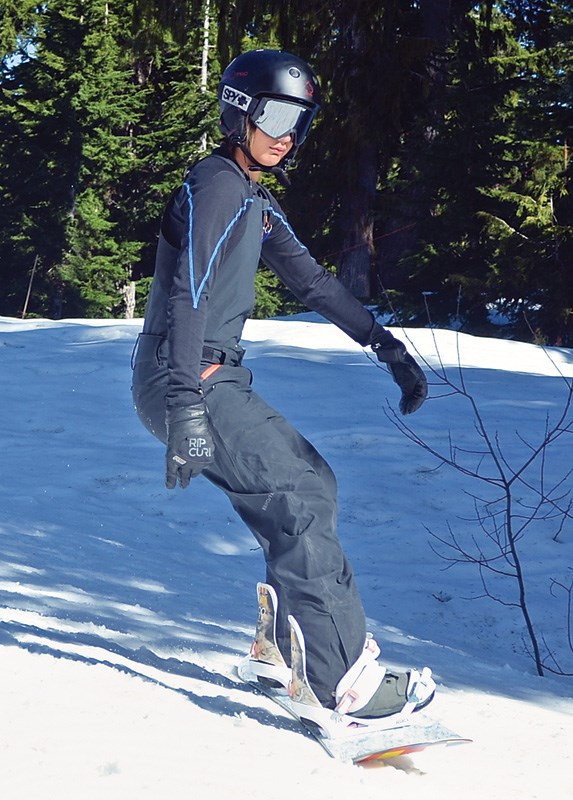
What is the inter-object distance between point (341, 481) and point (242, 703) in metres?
4.26

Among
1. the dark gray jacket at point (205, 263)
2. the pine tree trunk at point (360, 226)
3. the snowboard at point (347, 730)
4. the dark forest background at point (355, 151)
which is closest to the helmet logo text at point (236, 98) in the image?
the dark gray jacket at point (205, 263)

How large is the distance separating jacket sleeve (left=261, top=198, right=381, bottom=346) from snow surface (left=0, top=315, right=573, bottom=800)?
139 cm

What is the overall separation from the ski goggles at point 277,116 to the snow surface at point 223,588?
185 cm

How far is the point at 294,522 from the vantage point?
3.12 meters

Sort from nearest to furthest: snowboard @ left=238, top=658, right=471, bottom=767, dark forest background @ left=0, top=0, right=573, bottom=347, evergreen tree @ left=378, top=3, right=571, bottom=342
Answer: snowboard @ left=238, top=658, right=471, bottom=767 → evergreen tree @ left=378, top=3, right=571, bottom=342 → dark forest background @ left=0, top=0, right=573, bottom=347

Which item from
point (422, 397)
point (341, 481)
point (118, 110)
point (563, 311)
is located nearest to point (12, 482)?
point (341, 481)

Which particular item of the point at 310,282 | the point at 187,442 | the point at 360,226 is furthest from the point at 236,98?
the point at 360,226

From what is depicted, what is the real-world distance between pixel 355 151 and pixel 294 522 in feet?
60.5

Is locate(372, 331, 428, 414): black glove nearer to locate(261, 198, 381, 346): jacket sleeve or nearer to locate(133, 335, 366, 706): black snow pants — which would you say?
locate(261, 198, 381, 346): jacket sleeve

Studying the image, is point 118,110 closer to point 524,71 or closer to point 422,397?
point 524,71

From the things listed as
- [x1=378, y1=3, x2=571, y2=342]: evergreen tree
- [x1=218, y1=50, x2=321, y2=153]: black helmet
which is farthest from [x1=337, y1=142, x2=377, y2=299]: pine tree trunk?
[x1=218, y1=50, x2=321, y2=153]: black helmet

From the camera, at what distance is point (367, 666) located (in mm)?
3193

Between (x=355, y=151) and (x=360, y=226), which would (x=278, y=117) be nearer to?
(x=355, y=151)

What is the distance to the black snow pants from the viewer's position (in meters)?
3.14
